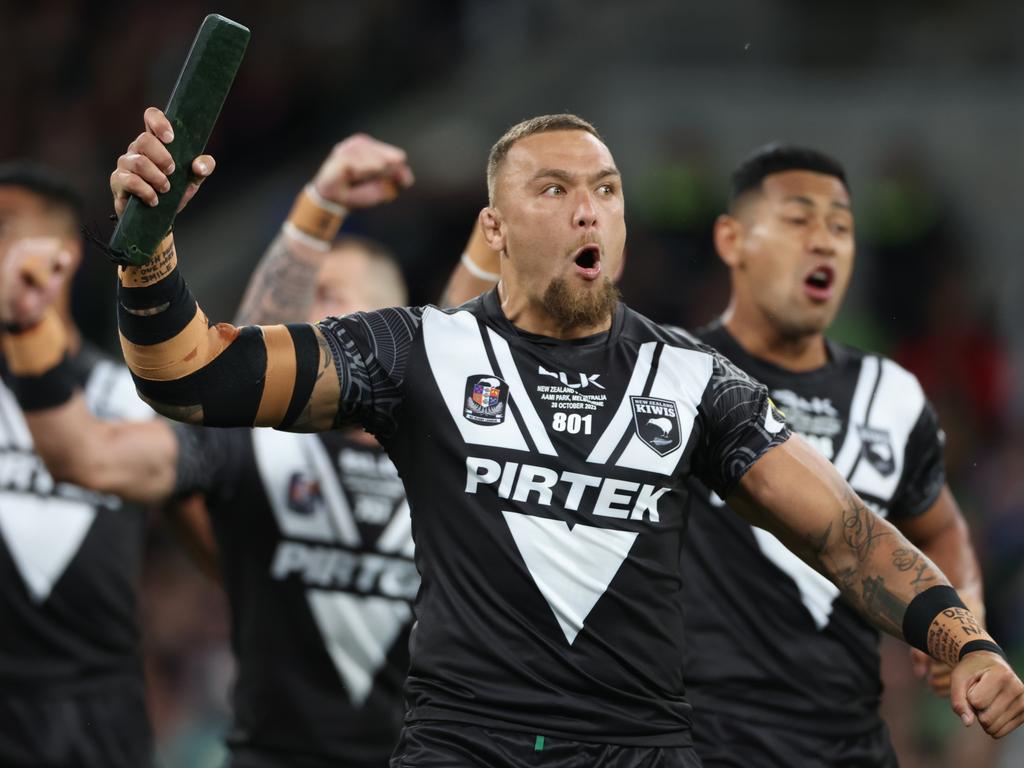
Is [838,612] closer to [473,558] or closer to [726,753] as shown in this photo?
[726,753]

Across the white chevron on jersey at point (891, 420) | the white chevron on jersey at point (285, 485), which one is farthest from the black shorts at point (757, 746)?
the white chevron on jersey at point (285, 485)

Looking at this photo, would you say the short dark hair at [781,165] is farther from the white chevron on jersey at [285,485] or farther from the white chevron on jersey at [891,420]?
the white chevron on jersey at [285,485]

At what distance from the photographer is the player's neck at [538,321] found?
13.2 ft

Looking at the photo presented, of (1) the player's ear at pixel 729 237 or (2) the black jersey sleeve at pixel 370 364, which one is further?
(1) the player's ear at pixel 729 237

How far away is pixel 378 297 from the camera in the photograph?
246 inches

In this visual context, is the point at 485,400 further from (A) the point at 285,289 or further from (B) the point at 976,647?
(A) the point at 285,289

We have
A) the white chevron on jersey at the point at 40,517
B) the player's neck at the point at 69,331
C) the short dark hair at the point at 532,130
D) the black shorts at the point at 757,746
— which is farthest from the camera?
the player's neck at the point at 69,331

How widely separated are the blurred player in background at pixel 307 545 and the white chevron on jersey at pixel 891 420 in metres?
1.66

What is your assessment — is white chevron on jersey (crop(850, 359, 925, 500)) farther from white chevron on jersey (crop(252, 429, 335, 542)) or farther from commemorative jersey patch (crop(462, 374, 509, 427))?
white chevron on jersey (crop(252, 429, 335, 542))

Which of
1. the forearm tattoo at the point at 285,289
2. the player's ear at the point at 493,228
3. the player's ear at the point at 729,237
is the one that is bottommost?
the forearm tattoo at the point at 285,289

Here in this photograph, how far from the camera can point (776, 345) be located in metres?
5.42

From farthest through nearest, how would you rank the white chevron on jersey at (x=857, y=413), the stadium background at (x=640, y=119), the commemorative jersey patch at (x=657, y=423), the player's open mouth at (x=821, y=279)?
1. the stadium background at (x=640, y=119)
2. the player's open mouth at (x=821, y=279)
3. the white chevron on jersey at (x=857, y=413)
4. the commemorative jersey patch at (x=657, y=423)

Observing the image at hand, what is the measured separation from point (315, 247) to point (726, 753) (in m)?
2.27

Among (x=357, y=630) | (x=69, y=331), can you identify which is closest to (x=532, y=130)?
(x=357, y=630)
